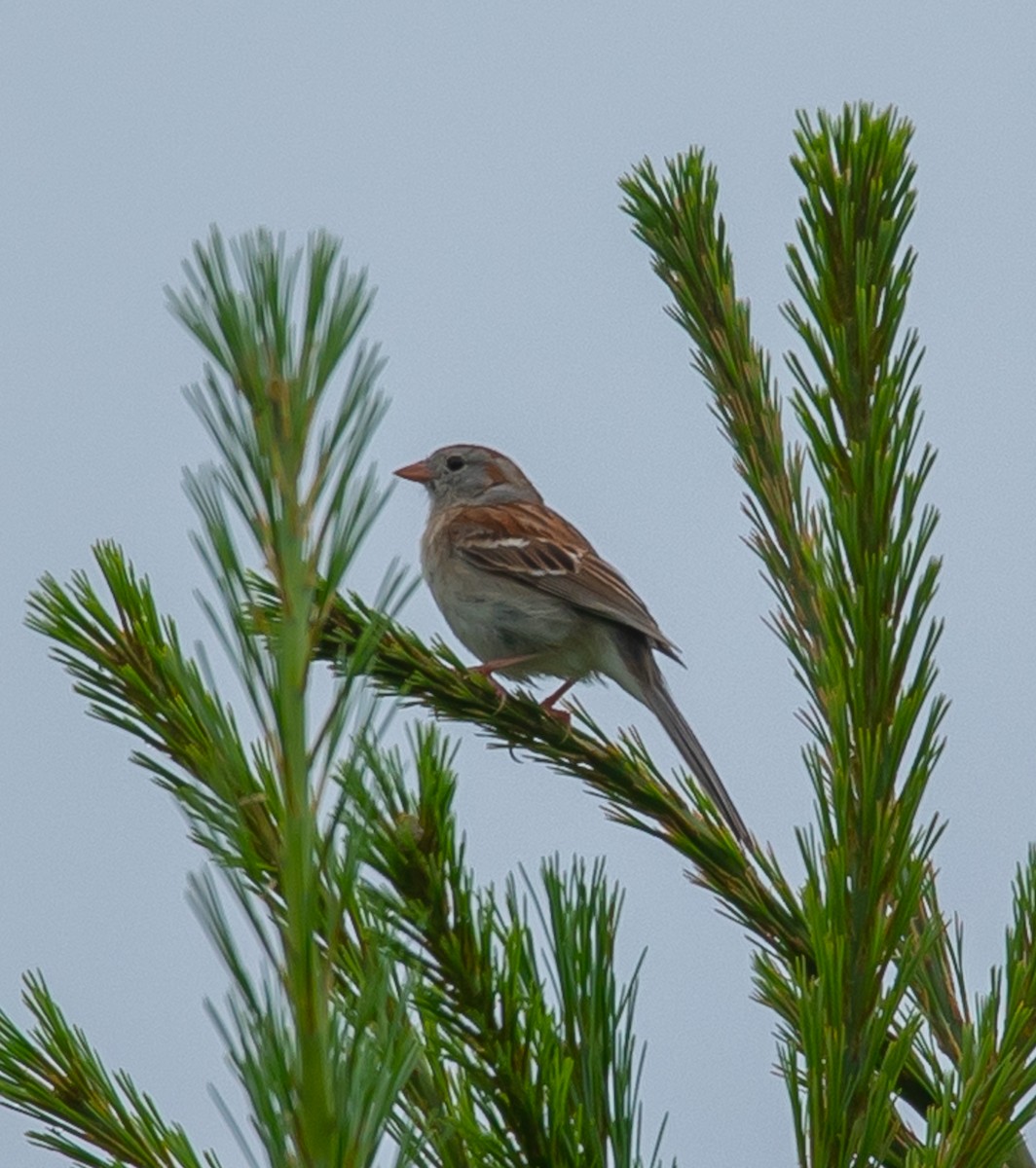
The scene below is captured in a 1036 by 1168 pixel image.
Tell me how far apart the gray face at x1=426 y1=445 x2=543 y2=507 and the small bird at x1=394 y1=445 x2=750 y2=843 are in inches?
19.0

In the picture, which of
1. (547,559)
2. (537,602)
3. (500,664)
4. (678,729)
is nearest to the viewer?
(678,729)

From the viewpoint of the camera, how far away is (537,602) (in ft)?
16.0

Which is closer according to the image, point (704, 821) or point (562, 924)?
point (562, 924)

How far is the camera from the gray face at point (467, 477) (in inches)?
236

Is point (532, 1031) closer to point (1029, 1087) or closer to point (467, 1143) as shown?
point (467, 1143)

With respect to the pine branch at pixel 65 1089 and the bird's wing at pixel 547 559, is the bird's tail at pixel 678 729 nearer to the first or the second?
the bird's wing at pixel 547 559

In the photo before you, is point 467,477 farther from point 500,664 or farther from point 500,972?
point 500,972

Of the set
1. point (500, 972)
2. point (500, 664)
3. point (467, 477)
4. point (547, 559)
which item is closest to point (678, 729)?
point (500, 664)

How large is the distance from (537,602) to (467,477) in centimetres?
125

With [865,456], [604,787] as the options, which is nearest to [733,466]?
[604,787]

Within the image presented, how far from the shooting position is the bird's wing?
186 inches

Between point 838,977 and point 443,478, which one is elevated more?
point 443,478

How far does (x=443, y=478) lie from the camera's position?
604 cm

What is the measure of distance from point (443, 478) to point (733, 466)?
12.6 ft
